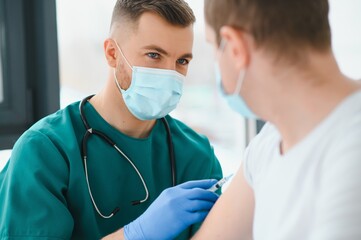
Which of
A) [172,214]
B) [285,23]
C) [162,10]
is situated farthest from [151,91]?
[285,23]

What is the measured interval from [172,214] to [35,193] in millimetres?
408

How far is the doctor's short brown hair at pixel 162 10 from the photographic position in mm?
1567

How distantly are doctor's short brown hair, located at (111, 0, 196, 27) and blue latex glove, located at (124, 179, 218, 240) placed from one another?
56 cm

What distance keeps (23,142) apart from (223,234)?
67 cm

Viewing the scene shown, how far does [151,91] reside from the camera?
1591 mm

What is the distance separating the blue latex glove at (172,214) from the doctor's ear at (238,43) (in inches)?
21.8

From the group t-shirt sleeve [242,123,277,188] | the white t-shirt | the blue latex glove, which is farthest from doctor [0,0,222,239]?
the white t-shirt

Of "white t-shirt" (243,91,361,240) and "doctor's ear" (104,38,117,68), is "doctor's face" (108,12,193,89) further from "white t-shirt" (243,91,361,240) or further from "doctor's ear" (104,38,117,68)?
"white t-shirt" (243,91,361,240)

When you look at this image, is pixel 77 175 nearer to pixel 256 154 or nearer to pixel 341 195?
pixel 256 154

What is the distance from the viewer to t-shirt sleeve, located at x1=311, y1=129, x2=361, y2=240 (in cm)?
77

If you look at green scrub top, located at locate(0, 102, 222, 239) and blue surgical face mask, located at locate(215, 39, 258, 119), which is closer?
blue surgical face mask, located at locate(215, 39, 258, 119)

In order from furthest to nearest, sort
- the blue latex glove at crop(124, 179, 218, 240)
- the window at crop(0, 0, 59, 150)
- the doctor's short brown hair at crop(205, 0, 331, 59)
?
1. the window at crop(0, 0, 59, 150)
2. the blue latex glove at crop(124, 179, 218, 240)
3. the doctor's short brown hair at crop(205, 0, 331, 59)

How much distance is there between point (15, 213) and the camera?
140cm

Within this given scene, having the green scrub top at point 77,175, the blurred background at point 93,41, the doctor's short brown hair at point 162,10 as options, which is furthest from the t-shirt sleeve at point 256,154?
the blurred background at point 93,41
